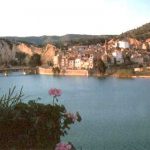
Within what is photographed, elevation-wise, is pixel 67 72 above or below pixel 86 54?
below

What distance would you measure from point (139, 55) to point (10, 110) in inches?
2807

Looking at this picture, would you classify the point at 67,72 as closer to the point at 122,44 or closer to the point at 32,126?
the point at 122,44

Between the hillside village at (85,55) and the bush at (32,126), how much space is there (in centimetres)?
6152

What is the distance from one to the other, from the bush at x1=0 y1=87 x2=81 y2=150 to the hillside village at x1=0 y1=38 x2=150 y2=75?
6152 cm

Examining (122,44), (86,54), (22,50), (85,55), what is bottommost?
(22,50)

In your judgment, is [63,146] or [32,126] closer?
[63,146]

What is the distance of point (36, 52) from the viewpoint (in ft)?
332

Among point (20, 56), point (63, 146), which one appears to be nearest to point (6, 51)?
point (20, 56)

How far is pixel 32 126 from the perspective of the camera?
128 inches

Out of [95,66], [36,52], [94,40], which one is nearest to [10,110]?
[95,66]

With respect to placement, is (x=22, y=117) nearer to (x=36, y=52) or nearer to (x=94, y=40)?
(x=36, y=52)

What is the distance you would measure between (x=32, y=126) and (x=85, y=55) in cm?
7389

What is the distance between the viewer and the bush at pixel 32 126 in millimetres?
3225

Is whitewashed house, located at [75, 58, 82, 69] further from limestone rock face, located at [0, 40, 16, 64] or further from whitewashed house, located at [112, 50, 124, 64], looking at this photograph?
limestone rock face, located at [0, 40, 16, 64]
